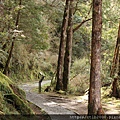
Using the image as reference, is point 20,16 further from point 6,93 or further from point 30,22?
point 6,93

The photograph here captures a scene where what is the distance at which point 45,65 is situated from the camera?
1337 inches

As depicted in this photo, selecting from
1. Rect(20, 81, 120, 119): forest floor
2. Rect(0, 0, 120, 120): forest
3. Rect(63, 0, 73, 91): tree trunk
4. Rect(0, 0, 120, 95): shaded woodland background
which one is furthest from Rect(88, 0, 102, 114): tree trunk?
Rect(63, 0, 73, 91): tree trunk

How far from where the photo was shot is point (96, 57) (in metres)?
8.48

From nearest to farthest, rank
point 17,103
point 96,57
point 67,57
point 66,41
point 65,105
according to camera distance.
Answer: point 17,103 → point 96,57 → point 65,105 → point 67,57 → point 66,41

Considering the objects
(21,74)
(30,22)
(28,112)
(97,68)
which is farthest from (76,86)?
(28,112)

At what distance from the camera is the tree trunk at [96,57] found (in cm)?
839

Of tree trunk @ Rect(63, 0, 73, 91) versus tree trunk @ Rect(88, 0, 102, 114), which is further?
tree trunk @ Rect(63, 0, 73, 91)

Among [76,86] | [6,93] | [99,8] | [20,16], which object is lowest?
[76,86]

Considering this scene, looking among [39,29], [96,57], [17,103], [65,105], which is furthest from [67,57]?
[17,103]

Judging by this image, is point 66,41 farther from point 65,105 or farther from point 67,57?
point 65,105

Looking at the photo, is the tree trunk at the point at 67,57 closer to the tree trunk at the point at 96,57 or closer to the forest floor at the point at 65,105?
the forest floor at the point at 65,105

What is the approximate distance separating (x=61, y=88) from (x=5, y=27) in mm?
5873

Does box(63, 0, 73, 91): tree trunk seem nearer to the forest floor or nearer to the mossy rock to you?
the forest floor

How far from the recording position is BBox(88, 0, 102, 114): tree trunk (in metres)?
8.39
